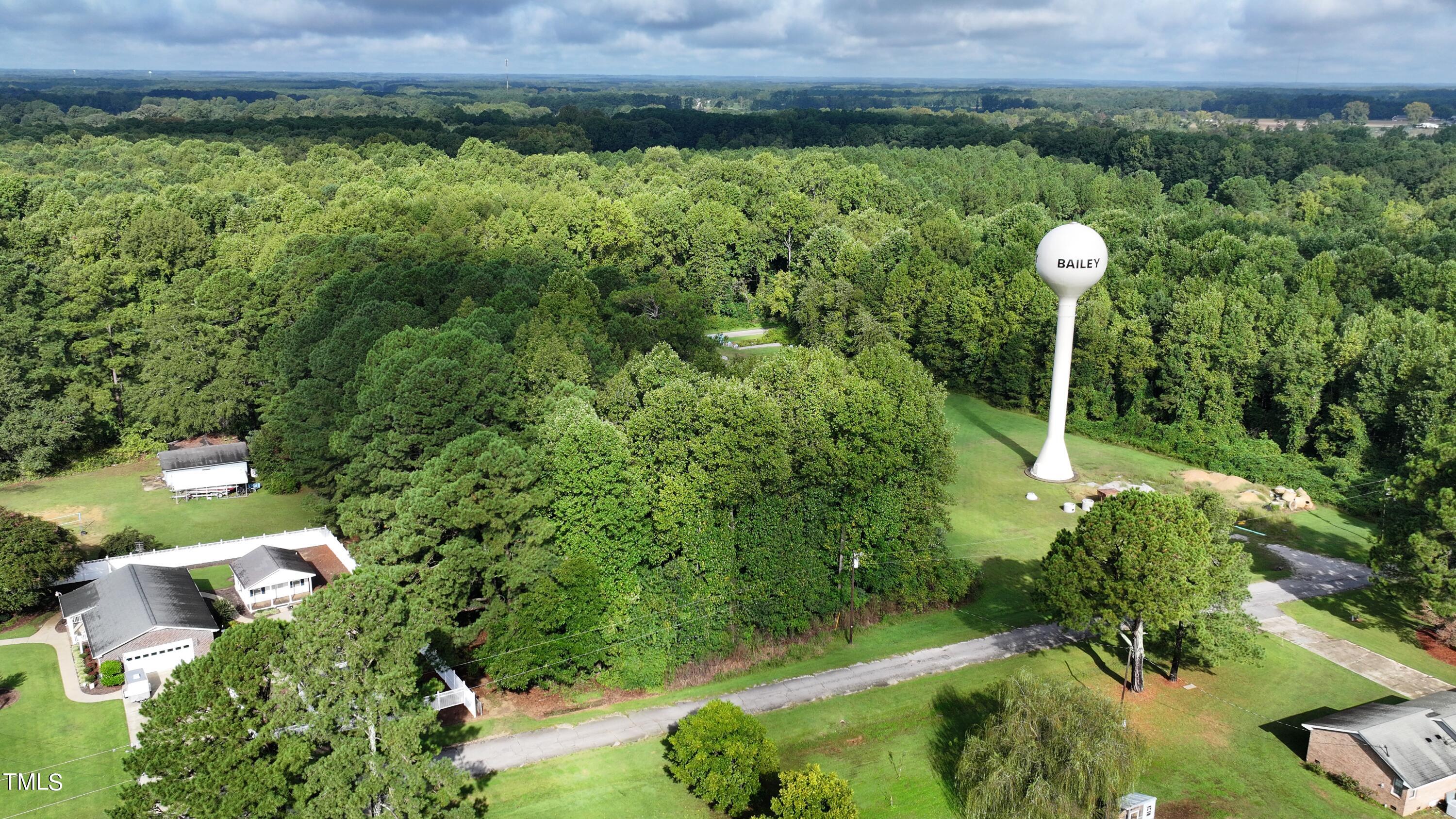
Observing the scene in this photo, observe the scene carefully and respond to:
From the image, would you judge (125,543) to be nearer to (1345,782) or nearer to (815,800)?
(815,800)

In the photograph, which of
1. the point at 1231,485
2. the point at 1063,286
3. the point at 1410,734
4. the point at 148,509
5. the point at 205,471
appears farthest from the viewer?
the point at 1231,485

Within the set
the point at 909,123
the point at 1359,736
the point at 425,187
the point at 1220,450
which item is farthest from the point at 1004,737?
the point at 909,123

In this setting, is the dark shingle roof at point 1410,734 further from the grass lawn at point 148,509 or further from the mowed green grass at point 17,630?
the mowed green grass at point 17,630

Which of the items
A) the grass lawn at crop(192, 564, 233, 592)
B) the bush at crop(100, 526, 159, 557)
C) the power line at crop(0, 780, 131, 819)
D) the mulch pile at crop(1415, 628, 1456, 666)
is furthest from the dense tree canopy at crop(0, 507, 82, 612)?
the mulch pile at crop(1415, 628, 1456, 666)

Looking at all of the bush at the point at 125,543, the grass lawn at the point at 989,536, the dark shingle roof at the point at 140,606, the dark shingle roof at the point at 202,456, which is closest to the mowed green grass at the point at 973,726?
the grass lawn at the point at 989,536

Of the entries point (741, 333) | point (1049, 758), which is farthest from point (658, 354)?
point (741, 333)

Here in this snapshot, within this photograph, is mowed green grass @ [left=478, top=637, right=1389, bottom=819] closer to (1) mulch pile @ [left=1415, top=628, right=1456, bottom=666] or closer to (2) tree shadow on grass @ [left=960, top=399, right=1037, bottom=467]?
(1) mulch pile @ [left=1415, top=628, right=1456, bottom=666]
